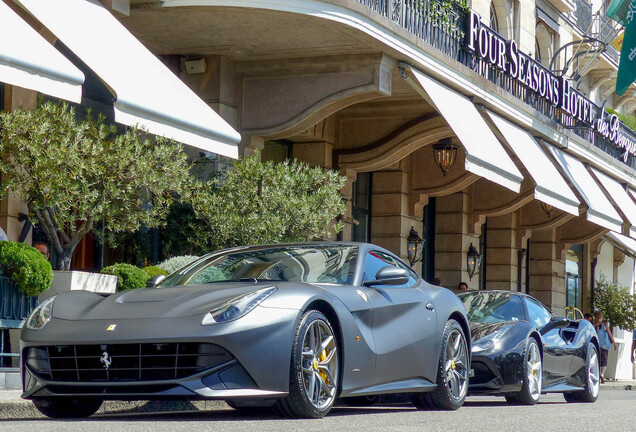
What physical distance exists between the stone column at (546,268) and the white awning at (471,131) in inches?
485

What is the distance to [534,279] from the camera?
30469 mm

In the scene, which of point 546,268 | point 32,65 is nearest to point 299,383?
point 32,65

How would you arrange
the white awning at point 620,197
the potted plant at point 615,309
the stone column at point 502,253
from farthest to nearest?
the potted plant at point 615,309 → the stone column at point 502,253 → the white awning at point 620,197

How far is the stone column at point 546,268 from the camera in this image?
3022cm

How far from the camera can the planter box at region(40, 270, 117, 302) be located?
1081 centimetres

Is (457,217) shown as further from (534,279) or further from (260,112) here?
(260,112)

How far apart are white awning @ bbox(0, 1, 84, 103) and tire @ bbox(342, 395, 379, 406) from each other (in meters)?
3.52

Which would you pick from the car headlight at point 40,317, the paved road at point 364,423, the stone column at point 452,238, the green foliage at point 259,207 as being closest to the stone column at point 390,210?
the stone column at point 452,238

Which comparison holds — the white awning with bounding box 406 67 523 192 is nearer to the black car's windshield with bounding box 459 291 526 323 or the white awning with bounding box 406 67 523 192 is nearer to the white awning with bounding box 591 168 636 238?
the black car's windshield with bounding box 459 291 526 323

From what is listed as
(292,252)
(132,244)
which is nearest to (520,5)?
(132,244)

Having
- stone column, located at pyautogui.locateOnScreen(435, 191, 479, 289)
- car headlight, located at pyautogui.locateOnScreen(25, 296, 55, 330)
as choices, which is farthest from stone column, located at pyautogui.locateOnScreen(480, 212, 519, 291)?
car headlight, located at pyautogui.locateOnScreen(25, 296, 55, 330)

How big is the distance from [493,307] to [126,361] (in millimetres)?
6261

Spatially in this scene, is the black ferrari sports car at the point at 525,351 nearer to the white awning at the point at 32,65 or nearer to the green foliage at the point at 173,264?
the green foliage at the point at 173,264

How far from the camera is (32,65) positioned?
8.73 meters
